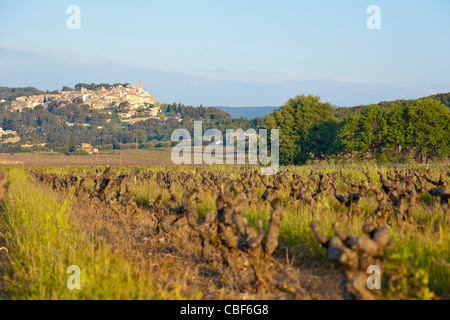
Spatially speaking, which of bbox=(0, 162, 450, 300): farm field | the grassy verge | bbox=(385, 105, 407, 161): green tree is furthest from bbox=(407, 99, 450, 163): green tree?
the grassy verge

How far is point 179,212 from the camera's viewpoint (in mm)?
6391

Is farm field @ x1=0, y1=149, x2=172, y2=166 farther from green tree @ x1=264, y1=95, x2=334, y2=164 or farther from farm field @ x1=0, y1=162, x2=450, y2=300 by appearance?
farm field @ x1=0, y1=162, x2=450, y2=300

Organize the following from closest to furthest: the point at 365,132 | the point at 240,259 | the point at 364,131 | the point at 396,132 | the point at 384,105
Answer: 1. the point at 240,259
2. the point at 396,132
3. the point at 365,132
4. the point at 364,131
5. the point at 384,105

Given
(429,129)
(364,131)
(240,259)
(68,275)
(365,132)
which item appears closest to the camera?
(68,275)

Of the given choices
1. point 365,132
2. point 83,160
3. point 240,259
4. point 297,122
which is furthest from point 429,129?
point 83,160

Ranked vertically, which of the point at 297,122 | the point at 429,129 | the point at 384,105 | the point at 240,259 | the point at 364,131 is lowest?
the point at 240,259

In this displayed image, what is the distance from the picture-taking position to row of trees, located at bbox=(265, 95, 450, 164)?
38.2 m

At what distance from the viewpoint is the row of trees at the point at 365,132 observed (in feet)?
125

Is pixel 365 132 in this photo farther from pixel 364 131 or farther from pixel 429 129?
pixel 429 129

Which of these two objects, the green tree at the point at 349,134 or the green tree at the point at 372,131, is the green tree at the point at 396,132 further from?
the green tree at the point at 349,134

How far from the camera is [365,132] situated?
40.6 m

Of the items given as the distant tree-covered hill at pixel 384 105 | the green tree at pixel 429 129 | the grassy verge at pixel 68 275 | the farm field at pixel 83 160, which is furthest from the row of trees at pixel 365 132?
the grassy verge at pixel 68 275
